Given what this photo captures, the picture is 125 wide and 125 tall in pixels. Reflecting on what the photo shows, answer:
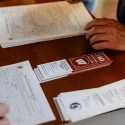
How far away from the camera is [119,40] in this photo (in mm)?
964

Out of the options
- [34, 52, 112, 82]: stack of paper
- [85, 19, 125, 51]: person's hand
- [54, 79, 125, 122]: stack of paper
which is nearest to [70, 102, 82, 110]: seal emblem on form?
[54, 79, 125, 122]: stack of paper

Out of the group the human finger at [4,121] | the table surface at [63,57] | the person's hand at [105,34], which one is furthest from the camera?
the person's hand at [105,34]

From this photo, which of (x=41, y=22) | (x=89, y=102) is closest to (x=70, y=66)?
(x=89, y=102)

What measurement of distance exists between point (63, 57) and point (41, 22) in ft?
0.73

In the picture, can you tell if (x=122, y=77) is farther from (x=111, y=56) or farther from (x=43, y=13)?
(x=43, y=13)

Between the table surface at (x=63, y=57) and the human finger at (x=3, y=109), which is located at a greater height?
the human finger at (x=3, y=109)

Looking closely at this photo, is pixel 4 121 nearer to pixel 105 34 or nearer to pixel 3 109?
pixel 3 109

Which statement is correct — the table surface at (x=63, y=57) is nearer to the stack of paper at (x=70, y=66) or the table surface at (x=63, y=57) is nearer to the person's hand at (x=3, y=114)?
the stack of paper at (x=70, y=66)

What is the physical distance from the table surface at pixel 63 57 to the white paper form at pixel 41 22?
31 millimetres

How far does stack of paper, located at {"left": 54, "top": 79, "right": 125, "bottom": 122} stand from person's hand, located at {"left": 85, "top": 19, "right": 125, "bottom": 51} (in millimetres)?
186

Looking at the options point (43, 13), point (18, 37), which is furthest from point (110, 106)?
point (43, 13)

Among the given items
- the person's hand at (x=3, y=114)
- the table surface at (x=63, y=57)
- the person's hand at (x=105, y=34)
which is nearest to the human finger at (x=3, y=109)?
the person's hand at (x=3, y=114)

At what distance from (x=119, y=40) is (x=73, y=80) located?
10.0 inches

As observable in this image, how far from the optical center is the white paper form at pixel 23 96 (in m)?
0.69
